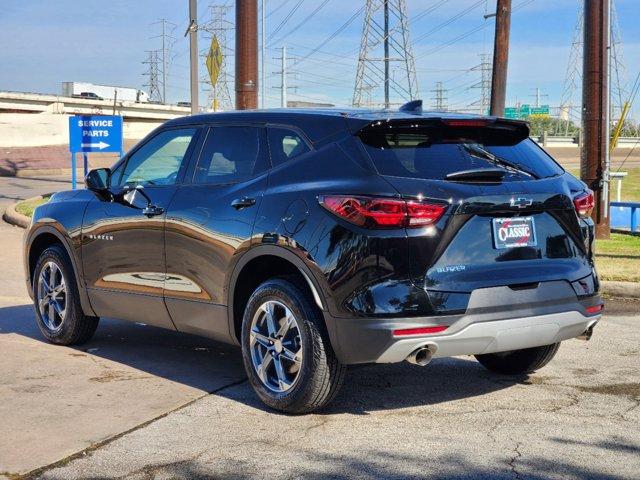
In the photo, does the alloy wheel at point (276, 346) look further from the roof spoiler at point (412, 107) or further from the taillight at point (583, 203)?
the taillight at point (583, 203)

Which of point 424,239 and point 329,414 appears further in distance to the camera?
point 329,414

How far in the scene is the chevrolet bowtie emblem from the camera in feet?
17.8

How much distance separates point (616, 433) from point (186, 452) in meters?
2.31

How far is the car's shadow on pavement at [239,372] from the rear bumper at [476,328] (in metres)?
0.73

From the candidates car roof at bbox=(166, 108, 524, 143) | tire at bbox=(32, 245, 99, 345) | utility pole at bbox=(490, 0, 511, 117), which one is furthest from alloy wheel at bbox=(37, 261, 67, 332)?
utility pole at bbox=(490, 0, 511, 117)

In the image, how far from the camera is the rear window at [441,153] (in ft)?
17.7

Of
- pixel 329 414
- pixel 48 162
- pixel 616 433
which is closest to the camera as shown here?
pixel 616 433

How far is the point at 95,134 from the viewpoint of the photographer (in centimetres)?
2106

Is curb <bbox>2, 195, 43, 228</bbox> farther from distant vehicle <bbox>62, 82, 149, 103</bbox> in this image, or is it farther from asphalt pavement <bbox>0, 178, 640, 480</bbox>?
distant vehicle <bbox>62, 82, 149, 103</bbox>

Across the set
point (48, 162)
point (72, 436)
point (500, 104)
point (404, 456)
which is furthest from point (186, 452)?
point (48, 162)

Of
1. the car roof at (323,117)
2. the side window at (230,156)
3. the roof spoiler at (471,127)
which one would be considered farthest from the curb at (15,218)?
the roof spoiler at (471,127)

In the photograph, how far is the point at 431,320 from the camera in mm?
5141

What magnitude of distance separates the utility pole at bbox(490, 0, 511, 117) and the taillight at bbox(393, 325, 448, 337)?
635 inches

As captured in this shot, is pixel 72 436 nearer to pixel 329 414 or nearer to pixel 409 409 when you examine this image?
pixel 329 414
